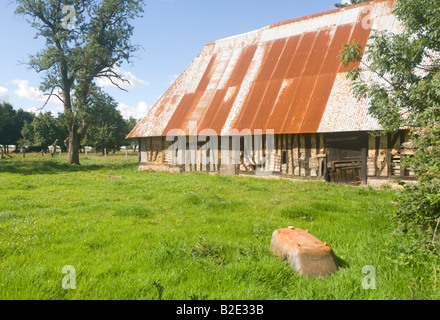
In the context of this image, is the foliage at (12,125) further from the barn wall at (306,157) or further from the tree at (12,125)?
the barn wall at (306,157)

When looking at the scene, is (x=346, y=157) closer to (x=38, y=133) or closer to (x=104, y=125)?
(x=104, y=125)

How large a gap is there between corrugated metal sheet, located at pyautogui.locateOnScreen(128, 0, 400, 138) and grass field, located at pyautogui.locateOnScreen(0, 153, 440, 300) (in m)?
6.18

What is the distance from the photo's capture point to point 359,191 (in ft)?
36.5

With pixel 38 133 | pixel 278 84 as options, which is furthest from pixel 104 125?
pixel 278 84

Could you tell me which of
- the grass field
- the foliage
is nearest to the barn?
the grass field

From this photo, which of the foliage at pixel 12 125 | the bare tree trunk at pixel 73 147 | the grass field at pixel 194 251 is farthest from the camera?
the foliage at pixel 12 125

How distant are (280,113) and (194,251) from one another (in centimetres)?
1201

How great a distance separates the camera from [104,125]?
51.1m

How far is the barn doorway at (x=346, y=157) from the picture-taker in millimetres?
13281

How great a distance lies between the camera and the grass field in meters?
3.60

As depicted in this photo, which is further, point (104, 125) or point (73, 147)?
point (104, 125)

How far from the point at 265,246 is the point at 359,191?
766 cm

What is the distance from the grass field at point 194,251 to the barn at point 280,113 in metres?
4.42

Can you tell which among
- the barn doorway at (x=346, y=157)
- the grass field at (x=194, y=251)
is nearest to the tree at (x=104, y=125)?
the grass field at (x=194, y=251)
